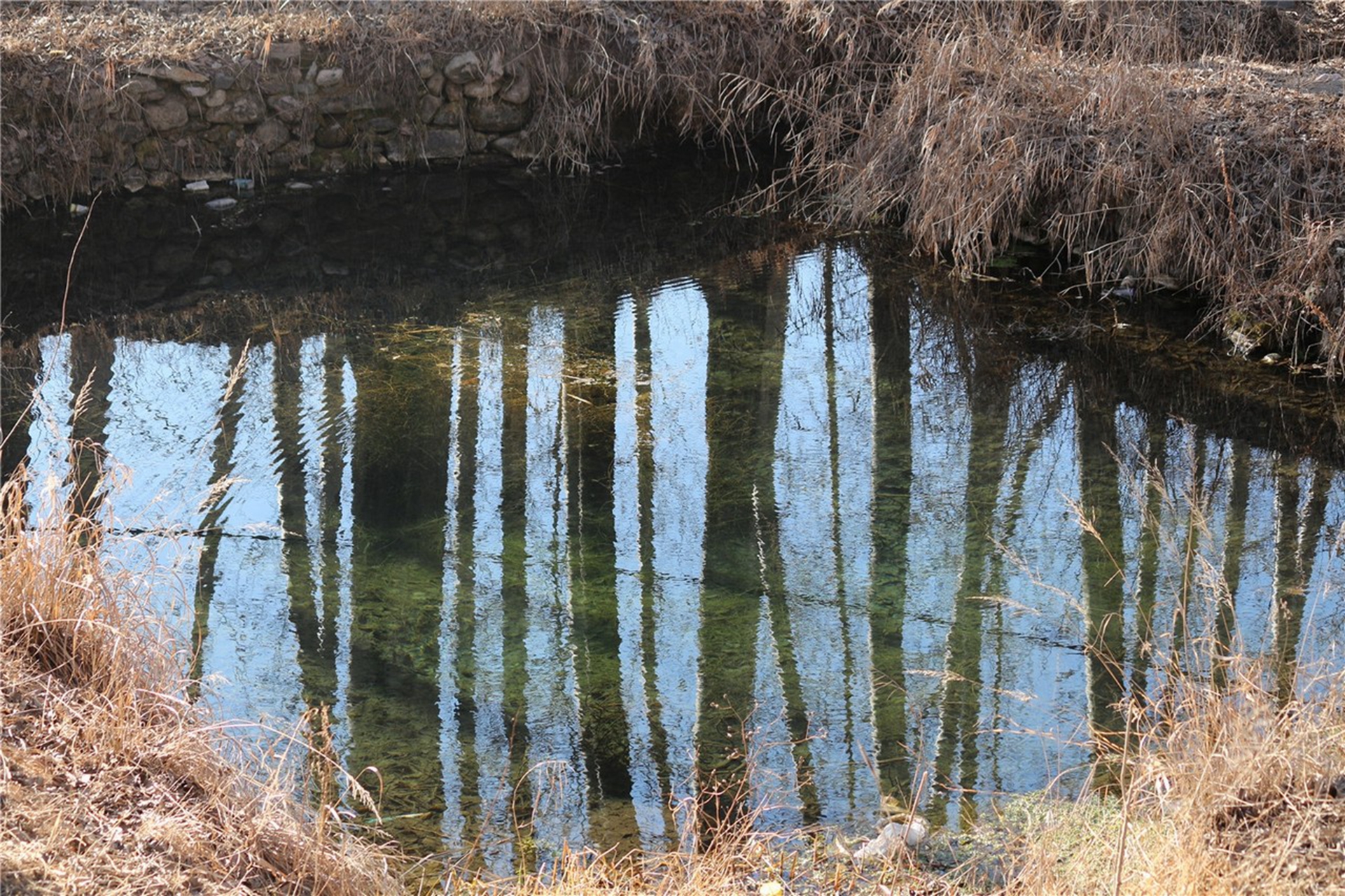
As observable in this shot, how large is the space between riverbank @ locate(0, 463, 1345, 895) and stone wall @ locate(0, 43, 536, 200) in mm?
5884

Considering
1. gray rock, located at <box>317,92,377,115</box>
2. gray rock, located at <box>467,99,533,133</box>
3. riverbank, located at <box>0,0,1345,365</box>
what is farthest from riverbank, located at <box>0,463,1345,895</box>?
gray rock, located at <box>467,99,533,133</box>

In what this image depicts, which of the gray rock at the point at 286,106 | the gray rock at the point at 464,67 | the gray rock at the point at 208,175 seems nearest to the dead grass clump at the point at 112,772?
the gray rock at the point at 208,175

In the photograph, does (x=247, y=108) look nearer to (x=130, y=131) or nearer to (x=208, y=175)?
(x=208, y=175)

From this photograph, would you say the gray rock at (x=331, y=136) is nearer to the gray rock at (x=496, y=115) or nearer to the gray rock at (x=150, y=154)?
the gray rock at (x=496, y=115)

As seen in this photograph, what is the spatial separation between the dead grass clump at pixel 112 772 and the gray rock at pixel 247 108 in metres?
5.95

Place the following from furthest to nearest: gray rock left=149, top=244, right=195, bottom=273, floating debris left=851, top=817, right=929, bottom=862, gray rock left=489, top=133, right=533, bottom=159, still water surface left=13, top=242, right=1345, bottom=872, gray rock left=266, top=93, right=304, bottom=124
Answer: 1. gray rock left=489, top=133, right=533, bottom=159
2. gray rock left=266, top=93, right=304, bottom=124
3. gray rock left=149, top=244, right=195, bottom=273
4. still water surface left=13, top=242, right=1345, bottom=872
5. floating debris left=851, top=817, right=929, bottom=862

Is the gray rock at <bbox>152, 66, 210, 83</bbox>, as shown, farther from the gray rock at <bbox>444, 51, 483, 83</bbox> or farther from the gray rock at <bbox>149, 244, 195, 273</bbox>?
the gray rock at <bbox>444, 51, 483, 83</bbox>

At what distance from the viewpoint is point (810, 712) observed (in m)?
4.17

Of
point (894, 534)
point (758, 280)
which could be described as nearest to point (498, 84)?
point (758, 280)

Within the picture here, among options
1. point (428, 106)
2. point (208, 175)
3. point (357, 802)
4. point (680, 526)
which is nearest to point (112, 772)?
point (357, 802)

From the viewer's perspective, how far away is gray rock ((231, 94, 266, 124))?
9.11 meters

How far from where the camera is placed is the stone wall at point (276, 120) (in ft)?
28.8

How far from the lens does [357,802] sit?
376 cm

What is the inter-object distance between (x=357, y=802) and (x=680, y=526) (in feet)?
6.17
